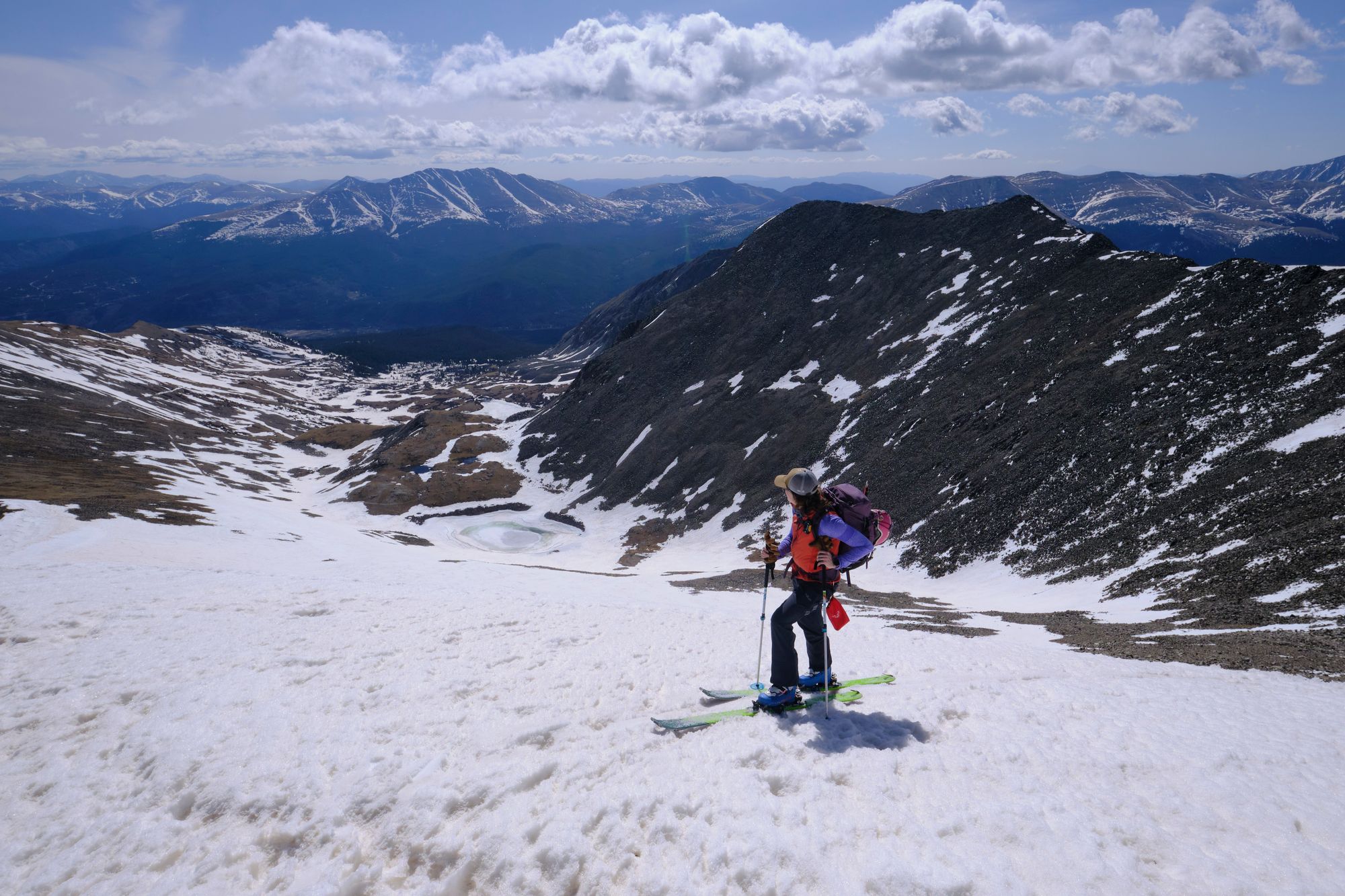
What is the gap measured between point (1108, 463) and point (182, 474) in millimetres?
92119

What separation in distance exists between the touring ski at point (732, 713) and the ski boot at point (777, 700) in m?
0.05

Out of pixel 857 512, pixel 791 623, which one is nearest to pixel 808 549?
pixel 857 512

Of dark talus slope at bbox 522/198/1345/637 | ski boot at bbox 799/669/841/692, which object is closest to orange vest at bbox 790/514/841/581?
ski boot at bbox 799/669/841/692

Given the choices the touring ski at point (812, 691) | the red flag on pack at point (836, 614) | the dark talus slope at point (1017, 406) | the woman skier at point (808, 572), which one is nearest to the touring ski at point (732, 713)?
the woman skier at point (808, 572)

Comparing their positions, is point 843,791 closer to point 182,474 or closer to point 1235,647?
point 1235,647

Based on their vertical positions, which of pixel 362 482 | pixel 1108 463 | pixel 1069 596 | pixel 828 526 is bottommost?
pixel 362 482

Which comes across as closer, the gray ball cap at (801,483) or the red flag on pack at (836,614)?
the gray ball cap at (801,483)

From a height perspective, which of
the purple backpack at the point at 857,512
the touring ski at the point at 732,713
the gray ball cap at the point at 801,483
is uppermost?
the gray ball cap at the point at 801,483

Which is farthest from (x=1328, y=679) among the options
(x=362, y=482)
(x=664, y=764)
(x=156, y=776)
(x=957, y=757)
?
(x=362, y=482)

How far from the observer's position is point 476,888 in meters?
6.95

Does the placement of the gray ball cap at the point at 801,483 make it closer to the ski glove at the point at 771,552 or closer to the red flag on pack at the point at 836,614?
the ski glove at the point at 771,552

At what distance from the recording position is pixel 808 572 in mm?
10625

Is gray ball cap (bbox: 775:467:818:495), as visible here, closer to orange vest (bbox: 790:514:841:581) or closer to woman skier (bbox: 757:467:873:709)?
woman skier (bbox: 757:467:873:709)

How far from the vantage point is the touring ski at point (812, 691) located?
11.6 m
